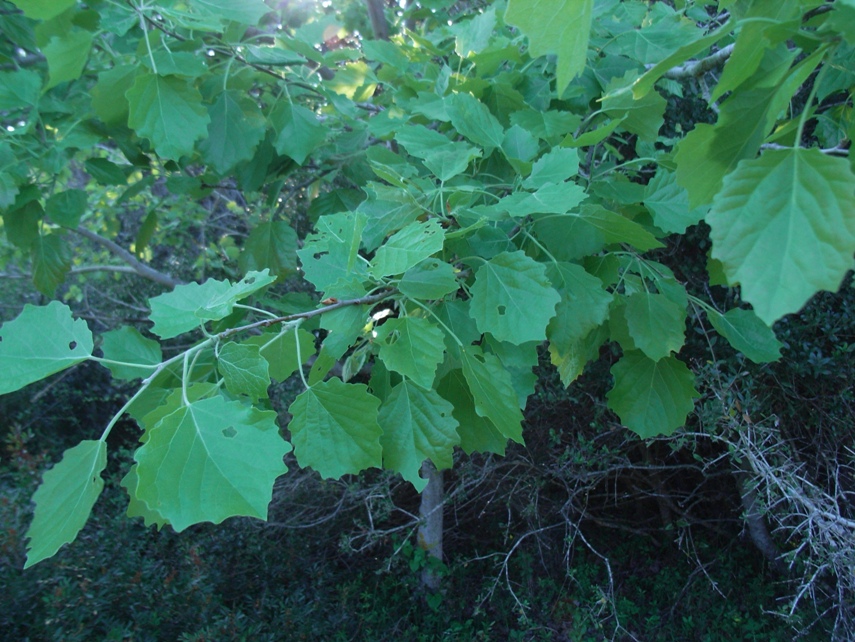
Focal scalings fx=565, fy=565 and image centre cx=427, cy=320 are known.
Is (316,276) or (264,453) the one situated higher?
(316,276)

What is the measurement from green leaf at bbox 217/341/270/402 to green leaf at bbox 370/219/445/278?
0.93ft

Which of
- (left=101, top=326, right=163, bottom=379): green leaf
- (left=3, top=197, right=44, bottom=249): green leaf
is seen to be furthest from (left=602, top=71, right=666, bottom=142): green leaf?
(left=3, top=197, right=44, bottom=249): green leaf

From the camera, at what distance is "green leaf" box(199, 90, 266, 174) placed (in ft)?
6.67

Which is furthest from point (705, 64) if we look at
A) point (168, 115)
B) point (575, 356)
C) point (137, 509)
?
point (137, 509)

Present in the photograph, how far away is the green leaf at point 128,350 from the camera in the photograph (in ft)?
4.17

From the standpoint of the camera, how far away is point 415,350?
1132 millimetres

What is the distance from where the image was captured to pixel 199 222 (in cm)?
428

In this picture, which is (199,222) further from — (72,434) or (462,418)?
(462,418)

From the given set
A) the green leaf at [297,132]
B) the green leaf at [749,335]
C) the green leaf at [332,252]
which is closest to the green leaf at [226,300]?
the green leaf at [332,252]

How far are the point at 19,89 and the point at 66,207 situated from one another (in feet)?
1.39

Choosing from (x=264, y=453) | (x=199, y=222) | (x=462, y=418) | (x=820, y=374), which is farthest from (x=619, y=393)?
(x=199, y=222)

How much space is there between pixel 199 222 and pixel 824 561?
14.0 ft

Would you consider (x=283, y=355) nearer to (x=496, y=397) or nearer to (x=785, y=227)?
(x=496, y=397)

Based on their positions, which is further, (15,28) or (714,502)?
(714,502)
